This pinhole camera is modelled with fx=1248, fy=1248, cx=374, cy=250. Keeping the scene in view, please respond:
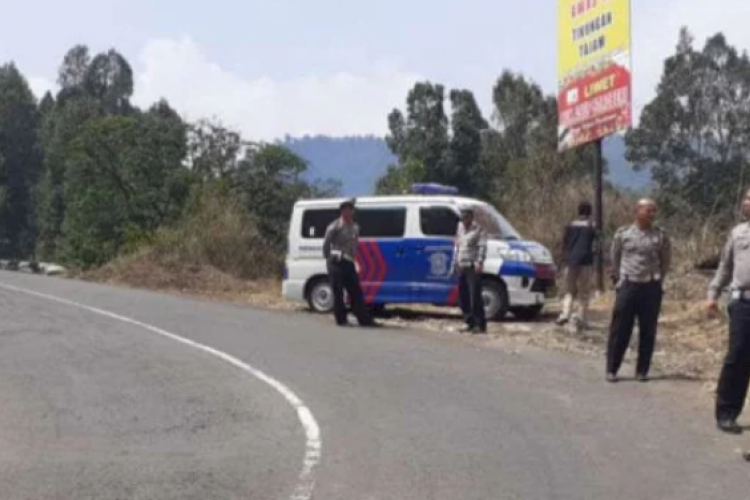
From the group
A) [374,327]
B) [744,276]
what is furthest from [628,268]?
[374,327]

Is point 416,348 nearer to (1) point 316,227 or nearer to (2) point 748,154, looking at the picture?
(1) point 316,227

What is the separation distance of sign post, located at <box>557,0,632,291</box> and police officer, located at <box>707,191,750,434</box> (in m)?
11.3

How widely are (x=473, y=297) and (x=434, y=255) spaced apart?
244cm

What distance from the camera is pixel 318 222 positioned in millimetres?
20688

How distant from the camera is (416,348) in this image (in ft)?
50.7

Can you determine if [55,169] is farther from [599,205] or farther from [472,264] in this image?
[472,264]

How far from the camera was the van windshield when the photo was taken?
1953cm

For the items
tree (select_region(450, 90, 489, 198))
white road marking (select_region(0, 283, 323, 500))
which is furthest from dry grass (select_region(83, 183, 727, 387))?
tree (select_region(450, 90, 489, 198))

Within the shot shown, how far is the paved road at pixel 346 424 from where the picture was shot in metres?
8.20

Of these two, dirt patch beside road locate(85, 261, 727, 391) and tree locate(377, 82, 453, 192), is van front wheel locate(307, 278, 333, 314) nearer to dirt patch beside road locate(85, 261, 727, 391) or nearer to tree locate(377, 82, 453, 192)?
dirt patch beside road locate(85, 261, 727, 391)

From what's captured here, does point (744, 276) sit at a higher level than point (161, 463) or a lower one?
higher

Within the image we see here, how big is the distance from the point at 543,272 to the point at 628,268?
22.7 feet

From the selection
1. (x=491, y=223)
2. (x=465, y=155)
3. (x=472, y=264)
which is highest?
(x=465, y=155)

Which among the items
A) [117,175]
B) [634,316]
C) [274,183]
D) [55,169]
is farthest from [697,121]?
[55,169]
